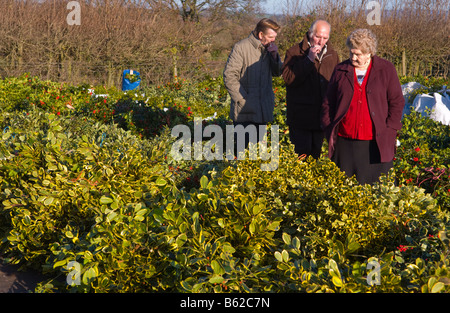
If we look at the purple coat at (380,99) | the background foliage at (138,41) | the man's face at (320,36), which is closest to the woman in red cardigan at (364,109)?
the purple coat at (380,99)

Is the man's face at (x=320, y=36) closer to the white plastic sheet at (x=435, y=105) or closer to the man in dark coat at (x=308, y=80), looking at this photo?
the man in dark coat at (x=308, y=80)

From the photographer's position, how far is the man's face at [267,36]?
14.3ft

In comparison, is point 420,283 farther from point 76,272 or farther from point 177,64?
point 177,64

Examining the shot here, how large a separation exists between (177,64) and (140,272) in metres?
13.0

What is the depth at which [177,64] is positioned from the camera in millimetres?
14891

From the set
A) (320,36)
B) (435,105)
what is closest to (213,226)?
(320,36)

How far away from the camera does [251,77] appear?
14.8 feet

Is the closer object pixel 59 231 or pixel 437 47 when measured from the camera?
pixel 59 231

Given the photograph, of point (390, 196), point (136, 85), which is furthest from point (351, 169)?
point (136, 85)

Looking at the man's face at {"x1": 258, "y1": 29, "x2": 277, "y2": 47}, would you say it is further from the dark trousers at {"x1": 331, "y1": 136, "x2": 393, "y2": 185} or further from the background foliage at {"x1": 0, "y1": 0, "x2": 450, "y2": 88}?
the background foliage at {"x1": 0, "y1": 0, "x2": 450, "y2": 88}

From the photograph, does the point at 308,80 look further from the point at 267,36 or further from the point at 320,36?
the point at 267,36

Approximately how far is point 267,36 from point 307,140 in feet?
3.23

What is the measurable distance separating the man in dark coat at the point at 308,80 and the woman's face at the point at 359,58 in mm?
653

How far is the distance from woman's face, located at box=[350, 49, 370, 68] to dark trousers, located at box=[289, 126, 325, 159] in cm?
94
